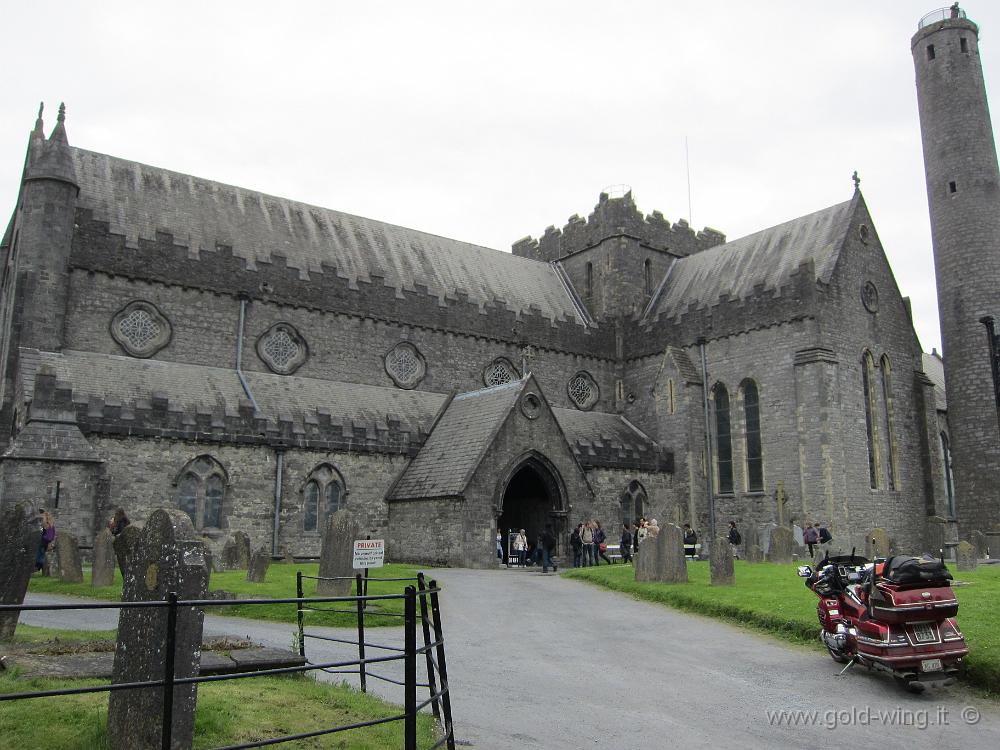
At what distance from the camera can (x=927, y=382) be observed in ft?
109

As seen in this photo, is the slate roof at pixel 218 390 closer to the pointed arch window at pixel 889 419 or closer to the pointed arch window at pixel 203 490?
the pointed arch window at pixel 203 490

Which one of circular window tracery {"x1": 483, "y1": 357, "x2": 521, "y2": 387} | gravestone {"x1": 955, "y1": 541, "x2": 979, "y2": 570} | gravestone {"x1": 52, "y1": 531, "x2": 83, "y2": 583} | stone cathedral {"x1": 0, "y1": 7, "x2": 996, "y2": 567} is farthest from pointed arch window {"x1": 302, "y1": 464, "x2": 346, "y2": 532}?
gravestone {"x1": 955, "y1": 541, "x2": 979, "y2": 570}

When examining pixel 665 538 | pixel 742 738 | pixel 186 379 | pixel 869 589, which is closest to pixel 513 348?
pixel 186 379

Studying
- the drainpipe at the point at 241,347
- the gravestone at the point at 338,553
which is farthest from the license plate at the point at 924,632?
the drainpipe at the point at 241,347

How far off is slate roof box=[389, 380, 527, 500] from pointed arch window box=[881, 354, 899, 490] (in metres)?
14.7

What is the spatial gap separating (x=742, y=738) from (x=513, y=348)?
26397mm

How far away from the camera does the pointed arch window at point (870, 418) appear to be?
30.5 metres

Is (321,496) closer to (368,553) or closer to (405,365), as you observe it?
(405,365)

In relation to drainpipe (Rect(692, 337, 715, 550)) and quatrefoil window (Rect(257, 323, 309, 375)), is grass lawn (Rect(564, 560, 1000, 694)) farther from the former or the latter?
quatrefoil window (Rect(257, 323, 309, 375))

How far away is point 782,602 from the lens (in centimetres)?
1452

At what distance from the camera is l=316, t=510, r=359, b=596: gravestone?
48.3 feet

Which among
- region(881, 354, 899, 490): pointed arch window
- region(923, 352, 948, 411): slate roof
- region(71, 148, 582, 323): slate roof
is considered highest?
region(71, 148, 582, 323): slate roof

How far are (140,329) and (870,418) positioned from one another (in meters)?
25.3

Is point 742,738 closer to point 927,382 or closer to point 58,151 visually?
point 58,151
